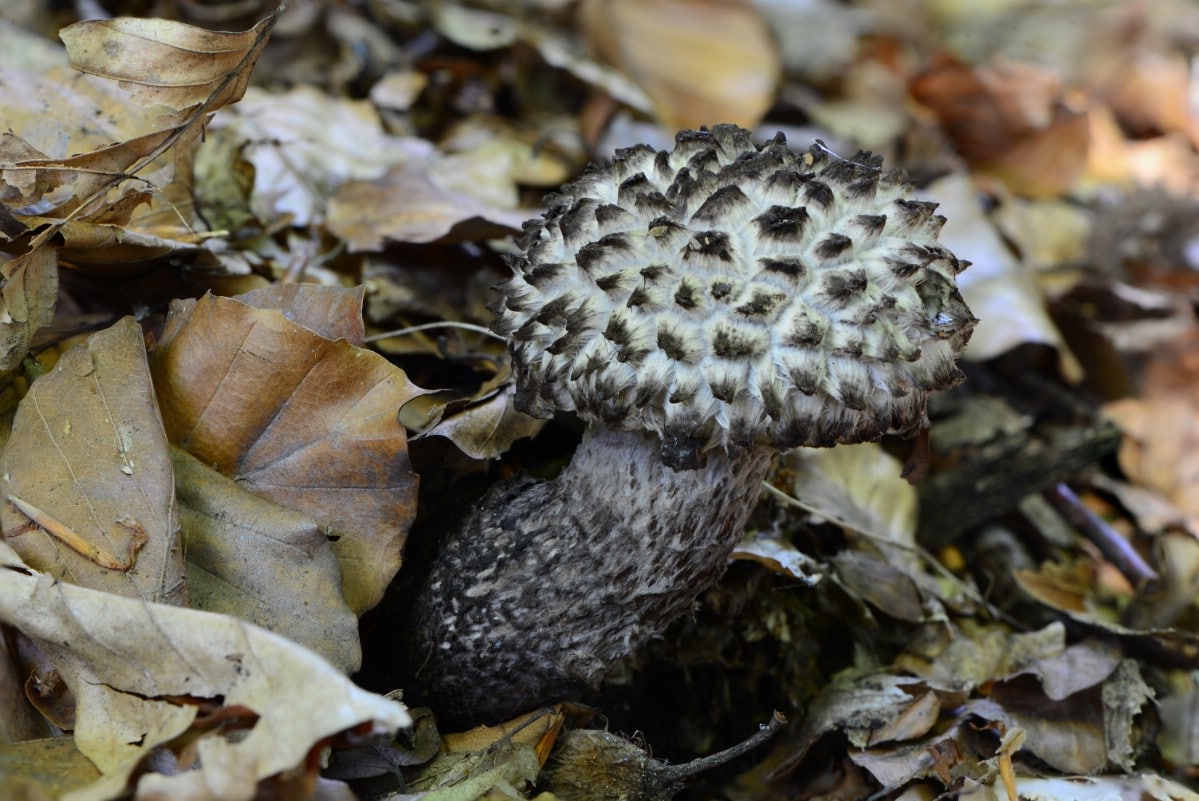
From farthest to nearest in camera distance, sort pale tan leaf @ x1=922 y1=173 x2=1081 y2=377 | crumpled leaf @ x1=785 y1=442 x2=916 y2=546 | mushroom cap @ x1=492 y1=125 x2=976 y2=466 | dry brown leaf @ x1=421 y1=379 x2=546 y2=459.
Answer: pale tan leaf @ x1=922 y1=173 x2=1081 y2=377 → crumpled leaf @ x1=785 y1=442 x2=916 y2=546 → dry brown leaf @ x1=421 y1=379 x2=546 y2=459 → mushroom cap @ x1=492 y1=125 x2=976 y2=466

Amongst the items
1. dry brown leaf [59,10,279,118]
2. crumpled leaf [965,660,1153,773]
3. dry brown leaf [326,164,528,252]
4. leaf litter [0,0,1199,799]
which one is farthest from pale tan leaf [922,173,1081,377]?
dry brown leaf [59,10,279,118]

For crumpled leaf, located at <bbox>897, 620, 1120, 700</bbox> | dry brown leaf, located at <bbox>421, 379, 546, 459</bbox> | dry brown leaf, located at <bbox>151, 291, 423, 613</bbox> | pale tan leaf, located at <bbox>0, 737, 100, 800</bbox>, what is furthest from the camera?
crumpled leaf, located at <bbox>897, 620, 1120, 700</bbox>

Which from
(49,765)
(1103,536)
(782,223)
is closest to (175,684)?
(49,765)

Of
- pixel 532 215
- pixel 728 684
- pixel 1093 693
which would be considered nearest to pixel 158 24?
pixel 532 215

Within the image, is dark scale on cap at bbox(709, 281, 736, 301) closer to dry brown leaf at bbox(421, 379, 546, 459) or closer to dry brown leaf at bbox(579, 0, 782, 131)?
dry brown leaf at bbox(421, 379, 546, 459)

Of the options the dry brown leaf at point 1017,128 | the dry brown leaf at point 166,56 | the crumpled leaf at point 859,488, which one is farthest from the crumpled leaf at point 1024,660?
the dry brown leaf at point 1017,128

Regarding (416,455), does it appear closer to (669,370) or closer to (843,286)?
(669,370)

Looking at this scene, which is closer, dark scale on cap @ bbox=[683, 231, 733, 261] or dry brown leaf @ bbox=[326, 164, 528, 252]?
dark scale on cap @ bbox=[683, 231, 733, 261]

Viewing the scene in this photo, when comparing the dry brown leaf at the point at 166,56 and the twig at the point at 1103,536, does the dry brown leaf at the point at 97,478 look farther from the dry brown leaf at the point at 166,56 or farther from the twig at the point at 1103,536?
the twig at the point at 1103,536

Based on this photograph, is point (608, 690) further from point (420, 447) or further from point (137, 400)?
point (137, 400)
